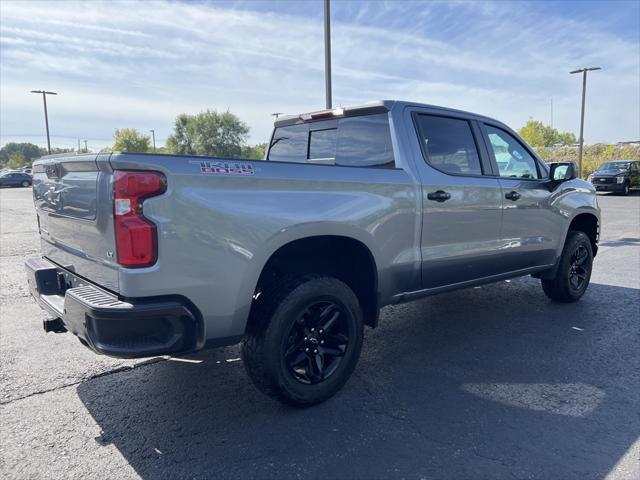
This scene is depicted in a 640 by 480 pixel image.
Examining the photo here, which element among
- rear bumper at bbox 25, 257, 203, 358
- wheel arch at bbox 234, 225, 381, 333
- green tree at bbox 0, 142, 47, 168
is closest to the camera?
rear bumper at bbox 25, 257, 203, 358

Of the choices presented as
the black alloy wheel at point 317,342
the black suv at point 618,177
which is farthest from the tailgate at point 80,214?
the black suv at point 618,177

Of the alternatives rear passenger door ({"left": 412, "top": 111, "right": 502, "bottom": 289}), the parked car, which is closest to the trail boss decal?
rear passenger door ({"left": 412, "top": 111, "right": 502, "bottom": 289})

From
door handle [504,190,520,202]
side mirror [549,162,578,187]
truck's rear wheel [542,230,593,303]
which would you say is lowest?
truck's rear wheel [542,230,593,303]

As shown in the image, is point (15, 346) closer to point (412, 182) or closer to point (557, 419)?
point (412, 182)

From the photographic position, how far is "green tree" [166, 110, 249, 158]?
214ft

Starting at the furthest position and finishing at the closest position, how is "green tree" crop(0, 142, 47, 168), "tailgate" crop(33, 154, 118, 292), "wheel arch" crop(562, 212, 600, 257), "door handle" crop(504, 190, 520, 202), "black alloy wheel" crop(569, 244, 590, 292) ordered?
"green tree" crop(0, 142, 47, 168), "wheel arch" crop(562, 212, 600, 257), "black alloy wheel" crop(569, 244, 590, 292), "door handle" crop(504, 190, 520, 202), "tailgate" crop(33, 154, 118, 292)

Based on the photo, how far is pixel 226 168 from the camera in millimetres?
2596

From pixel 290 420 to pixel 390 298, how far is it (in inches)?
44.6

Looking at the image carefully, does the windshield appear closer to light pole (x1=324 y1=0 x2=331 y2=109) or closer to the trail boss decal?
light pole (x1=324 y1=0 x2=331 y2=109)

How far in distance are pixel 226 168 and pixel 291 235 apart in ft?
1.83

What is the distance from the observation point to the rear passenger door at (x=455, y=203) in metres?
3.70

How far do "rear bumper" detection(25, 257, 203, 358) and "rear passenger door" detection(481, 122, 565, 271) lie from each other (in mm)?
3023

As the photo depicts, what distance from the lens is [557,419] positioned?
2.95 m

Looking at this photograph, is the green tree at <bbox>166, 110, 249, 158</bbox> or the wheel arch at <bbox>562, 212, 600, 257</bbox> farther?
the green tree at <bbox>166, 110, 249, 158</bbox>
